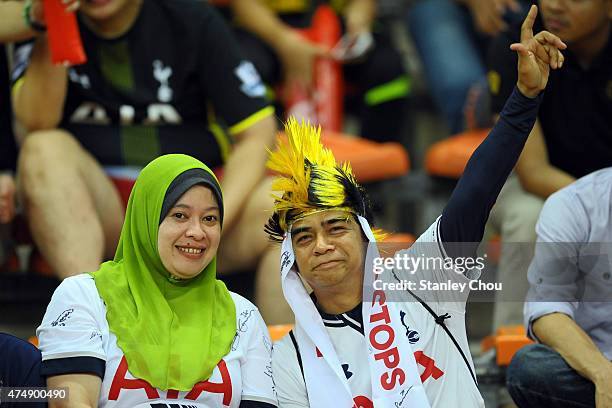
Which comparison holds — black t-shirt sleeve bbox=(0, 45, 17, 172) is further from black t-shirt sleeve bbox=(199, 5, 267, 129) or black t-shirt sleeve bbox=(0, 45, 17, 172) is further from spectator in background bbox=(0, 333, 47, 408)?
spectator in background bbox=(0, 333, 47, 408)

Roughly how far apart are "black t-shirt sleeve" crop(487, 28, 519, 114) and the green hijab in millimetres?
1468

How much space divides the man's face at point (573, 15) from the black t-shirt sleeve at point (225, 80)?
1.03 m

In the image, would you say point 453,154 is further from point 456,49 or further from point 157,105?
point 157,105

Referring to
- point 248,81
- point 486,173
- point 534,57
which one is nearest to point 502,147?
point 486,173

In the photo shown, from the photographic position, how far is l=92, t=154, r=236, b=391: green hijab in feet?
10.00

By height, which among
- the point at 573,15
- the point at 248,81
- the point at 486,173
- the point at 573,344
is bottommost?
the point at 573,344

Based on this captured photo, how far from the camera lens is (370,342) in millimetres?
3100

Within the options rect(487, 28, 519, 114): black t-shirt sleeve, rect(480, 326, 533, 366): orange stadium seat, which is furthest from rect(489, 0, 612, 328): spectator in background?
rect(480, 326, 533, 366): orange stadium seat

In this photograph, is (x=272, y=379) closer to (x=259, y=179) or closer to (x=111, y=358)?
(x=111, y=358)

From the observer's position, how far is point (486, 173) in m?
3.04

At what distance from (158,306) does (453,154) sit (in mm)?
2067

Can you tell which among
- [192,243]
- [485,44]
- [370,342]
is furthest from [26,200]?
[485,44]

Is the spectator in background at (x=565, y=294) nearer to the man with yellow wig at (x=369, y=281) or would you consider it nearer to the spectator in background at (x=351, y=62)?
the man with yellow wig at (x=369, y=281)

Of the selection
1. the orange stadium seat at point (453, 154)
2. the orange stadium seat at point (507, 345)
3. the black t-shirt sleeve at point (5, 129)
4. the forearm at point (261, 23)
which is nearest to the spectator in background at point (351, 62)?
the forearm at point (261, 23)
